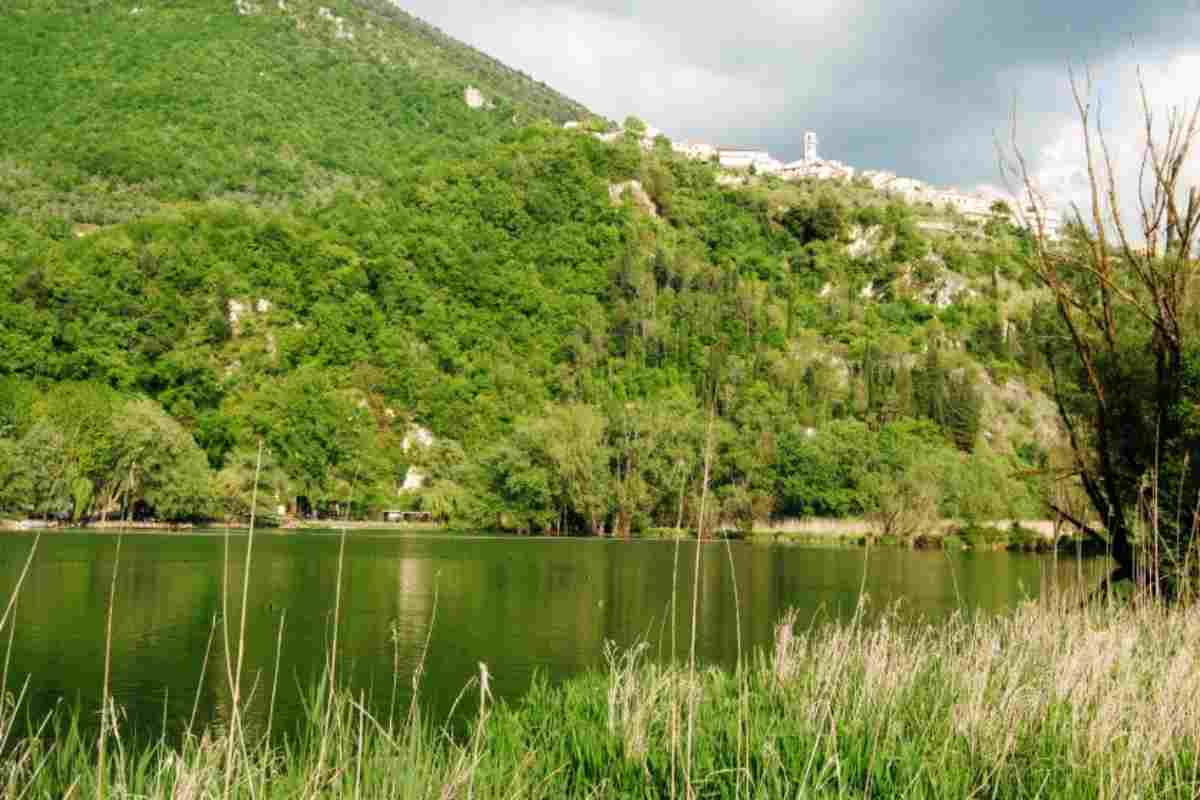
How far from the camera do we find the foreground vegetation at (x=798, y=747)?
4637 millimetres

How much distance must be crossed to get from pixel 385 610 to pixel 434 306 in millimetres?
83260

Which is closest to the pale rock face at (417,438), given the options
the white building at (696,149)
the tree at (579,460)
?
the tree at (579,460)

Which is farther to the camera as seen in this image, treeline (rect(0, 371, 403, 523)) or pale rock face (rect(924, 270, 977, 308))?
pale rock face (rect(924, 270, 977, 308))

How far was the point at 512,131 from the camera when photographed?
146875mm

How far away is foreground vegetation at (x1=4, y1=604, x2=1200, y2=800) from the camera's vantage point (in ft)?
15.2

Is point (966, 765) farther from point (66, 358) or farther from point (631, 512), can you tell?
point (66, 358)

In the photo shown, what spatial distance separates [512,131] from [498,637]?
440ft

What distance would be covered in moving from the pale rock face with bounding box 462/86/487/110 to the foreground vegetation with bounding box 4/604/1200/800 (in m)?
163

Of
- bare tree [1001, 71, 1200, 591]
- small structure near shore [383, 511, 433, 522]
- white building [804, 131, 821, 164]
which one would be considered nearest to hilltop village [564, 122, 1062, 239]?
white building [804, 131, 821, 164]

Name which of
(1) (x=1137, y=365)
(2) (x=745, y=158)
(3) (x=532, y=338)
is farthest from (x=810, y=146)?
(1) (x=1137, y=365)

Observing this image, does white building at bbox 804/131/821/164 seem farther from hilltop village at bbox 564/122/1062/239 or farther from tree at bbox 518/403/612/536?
tree at bbox 518/403/612/536

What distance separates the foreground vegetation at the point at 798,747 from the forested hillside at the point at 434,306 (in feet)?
148

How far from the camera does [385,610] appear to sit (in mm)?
23484

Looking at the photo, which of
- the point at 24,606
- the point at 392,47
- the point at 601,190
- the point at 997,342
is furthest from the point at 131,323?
the point at 392,47
